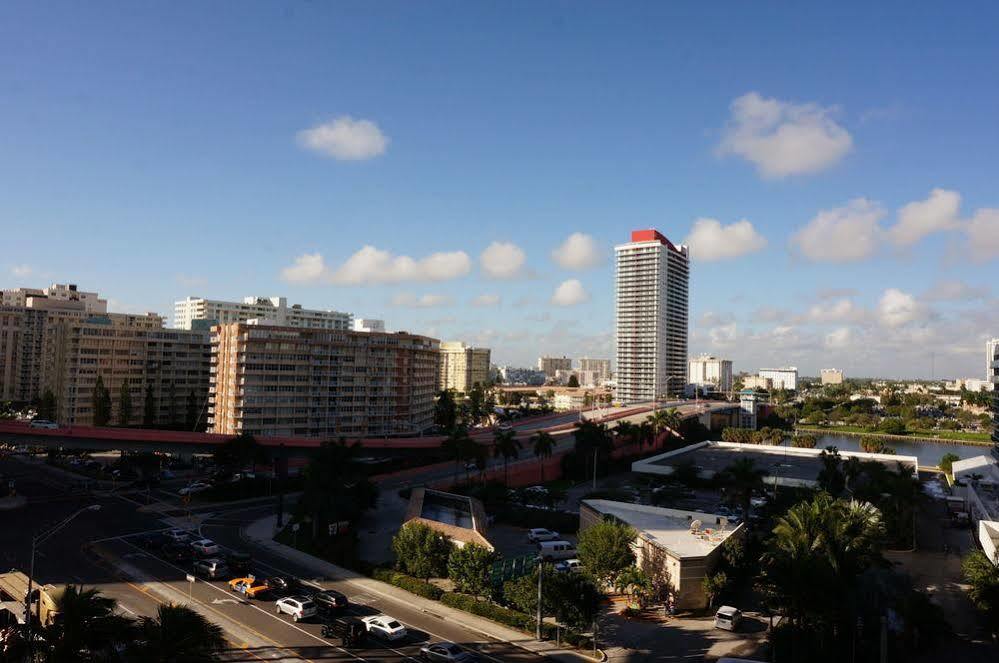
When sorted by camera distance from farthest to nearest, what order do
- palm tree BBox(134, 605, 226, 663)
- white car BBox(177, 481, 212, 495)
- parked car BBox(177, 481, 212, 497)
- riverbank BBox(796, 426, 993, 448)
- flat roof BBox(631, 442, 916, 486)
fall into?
riverbank BBox(796, 426, 993, 448) < flat roof BBox(631, 442, 916, 486) < white car BBox(177, 481, 212, 495) < parked car BBox(177, 481, 212, 497) < palm tree BBox(134, 605, 226, 663)

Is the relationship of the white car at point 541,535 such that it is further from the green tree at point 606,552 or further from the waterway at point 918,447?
the waterway at point 918,447

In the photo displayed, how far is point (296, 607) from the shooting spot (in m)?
36.8

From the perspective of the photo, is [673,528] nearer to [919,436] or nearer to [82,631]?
Result: [82,631]

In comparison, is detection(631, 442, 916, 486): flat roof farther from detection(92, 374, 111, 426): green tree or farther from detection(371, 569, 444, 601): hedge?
detection(92, 374, 111, 426): green tree

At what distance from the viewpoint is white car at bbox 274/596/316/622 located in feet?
120

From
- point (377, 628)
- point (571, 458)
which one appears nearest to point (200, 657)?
point (377, 628)

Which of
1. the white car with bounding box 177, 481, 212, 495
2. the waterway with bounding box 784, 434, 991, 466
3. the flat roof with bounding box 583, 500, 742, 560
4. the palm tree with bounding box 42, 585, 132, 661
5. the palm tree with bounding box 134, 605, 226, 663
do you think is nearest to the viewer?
the palm tree with bounding box 134, 605, 226, 663

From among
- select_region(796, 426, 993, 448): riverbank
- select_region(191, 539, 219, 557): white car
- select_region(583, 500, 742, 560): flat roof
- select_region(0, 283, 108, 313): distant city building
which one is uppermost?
select_region(0, 283, 108, 313): distant city building

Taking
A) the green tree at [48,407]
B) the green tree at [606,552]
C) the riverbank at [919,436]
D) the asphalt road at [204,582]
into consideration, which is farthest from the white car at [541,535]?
the riverbank at [919,436]

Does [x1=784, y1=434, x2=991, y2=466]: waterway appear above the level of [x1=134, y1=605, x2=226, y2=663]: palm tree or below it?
below

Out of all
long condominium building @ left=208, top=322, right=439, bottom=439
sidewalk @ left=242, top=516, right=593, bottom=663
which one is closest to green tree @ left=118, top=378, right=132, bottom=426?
long condominium building @ left=208, top=322, right=439, bottom=439

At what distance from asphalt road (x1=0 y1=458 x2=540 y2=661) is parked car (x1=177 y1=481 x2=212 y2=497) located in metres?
4.92

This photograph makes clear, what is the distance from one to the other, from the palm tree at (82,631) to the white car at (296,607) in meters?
15.2

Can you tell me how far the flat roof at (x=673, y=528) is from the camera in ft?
139
